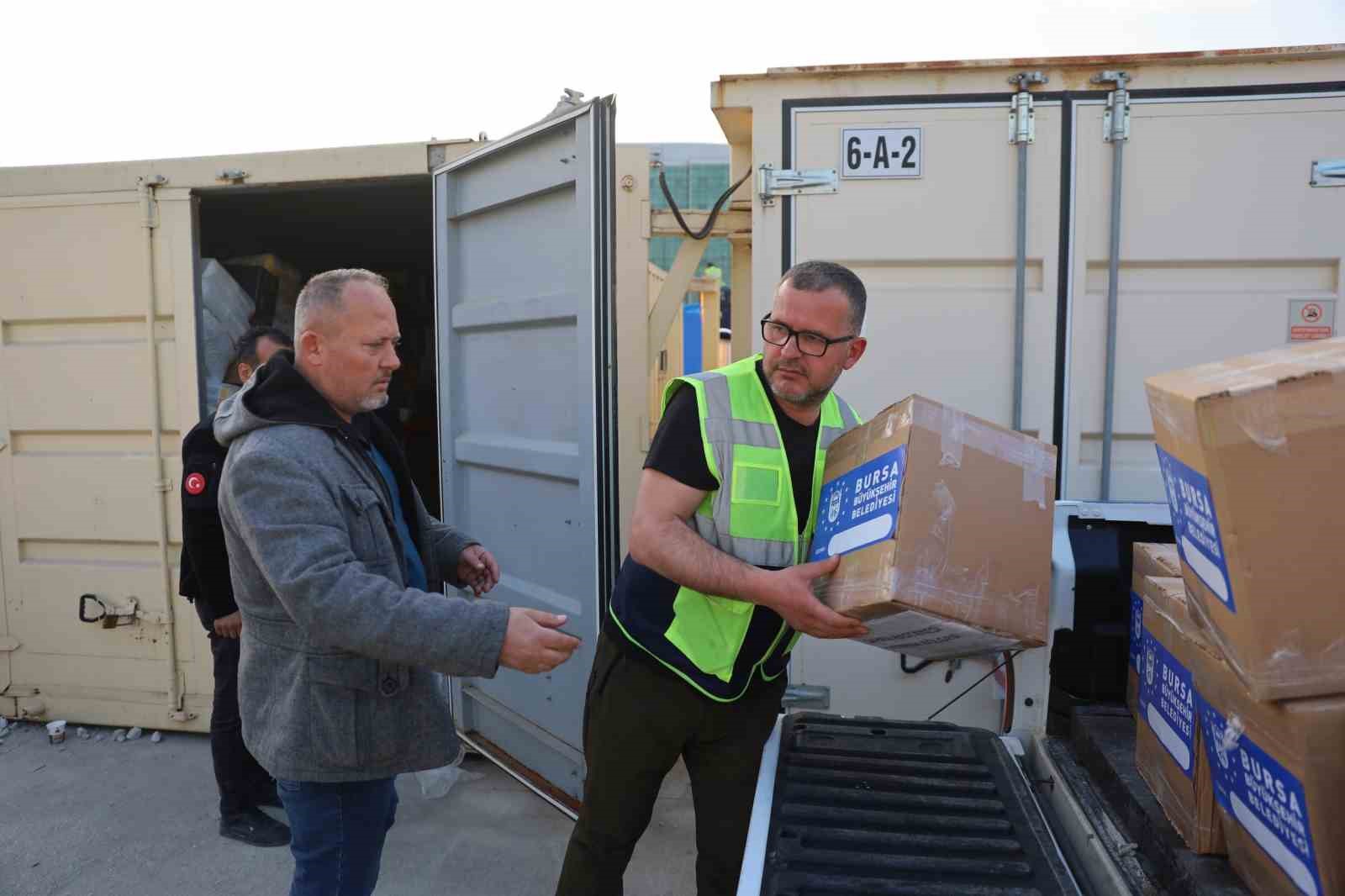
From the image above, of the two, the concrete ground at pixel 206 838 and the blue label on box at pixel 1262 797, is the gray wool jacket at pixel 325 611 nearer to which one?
the blue label on box at pixel 1262 797

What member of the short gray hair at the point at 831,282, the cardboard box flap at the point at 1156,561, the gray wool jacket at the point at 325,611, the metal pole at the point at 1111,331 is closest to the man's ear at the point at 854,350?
the short gray hair at the point at 831,282

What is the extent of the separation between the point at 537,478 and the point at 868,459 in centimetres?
169

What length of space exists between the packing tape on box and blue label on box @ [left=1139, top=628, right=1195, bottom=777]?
30 cm

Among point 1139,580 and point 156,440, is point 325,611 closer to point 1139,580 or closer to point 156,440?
point 1139,580

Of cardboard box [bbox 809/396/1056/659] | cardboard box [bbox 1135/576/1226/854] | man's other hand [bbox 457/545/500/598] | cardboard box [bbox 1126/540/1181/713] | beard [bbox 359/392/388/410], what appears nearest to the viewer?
cardboard box [bbox 1135/576/1226/854]

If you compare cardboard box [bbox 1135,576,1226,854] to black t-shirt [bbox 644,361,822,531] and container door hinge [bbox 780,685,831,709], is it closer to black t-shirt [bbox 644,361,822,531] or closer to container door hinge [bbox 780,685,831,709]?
black t-shirt [bbox 644,361,822,531]

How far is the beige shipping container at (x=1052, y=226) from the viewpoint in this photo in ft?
8.92

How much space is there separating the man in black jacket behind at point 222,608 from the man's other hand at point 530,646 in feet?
4.84

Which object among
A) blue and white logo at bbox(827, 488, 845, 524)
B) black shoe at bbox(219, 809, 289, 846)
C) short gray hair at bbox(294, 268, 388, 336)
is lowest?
black shoe at bbox(219, 809, 289, 846)

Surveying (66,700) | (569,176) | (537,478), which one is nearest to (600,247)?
(569,176)

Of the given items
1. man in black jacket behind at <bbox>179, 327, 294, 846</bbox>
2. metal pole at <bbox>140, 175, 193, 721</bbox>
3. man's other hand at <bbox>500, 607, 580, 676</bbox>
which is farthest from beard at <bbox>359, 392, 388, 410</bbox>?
metal pole at <bbox>140, 175, 193, 721</bbox>

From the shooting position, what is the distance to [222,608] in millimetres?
2943

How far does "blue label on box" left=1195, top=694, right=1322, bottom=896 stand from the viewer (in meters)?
1.05

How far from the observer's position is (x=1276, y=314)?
9.05 ft
